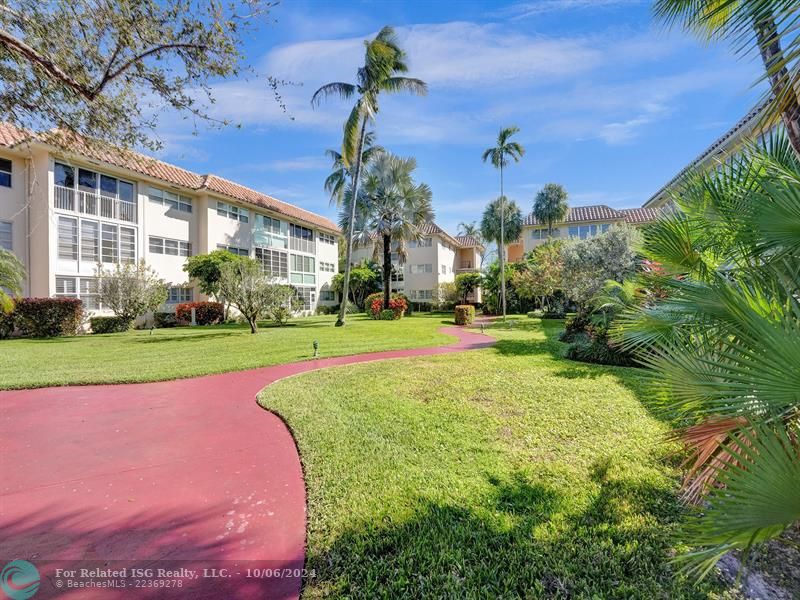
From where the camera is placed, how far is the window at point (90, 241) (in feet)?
60.6

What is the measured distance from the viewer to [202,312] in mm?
22656

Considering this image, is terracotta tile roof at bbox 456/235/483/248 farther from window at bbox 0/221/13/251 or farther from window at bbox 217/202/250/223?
window at bbox 0/221/13/251

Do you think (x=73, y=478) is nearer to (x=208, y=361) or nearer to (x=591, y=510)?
(x=591, y=510)

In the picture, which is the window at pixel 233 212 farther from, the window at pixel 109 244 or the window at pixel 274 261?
the window at pixel 109 244

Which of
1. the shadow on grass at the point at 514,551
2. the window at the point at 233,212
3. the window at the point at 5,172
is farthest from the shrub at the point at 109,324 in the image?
the shadow on grass at the point at 514,551

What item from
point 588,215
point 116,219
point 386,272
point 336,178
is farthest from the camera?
point 588,215

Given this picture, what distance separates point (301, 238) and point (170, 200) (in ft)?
36.9

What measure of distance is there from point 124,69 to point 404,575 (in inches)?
309

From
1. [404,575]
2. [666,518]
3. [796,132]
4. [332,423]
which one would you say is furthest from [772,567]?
[332,423]

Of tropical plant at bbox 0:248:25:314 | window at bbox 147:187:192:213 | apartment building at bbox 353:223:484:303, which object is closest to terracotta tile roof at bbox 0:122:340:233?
window at bbox 147:187:192:213

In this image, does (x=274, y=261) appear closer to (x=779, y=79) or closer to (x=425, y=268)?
(x=425, y=268)

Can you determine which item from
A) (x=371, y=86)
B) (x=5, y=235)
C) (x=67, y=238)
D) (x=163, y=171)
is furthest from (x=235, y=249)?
(x=371, y=86)

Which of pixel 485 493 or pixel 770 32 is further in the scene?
pixel 485 493

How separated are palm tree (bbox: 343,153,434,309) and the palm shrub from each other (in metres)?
23.5
